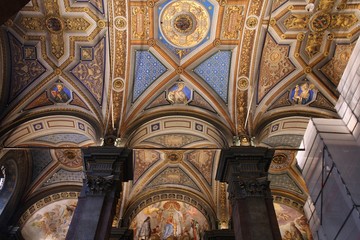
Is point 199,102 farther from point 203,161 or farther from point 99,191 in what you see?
point 99,191

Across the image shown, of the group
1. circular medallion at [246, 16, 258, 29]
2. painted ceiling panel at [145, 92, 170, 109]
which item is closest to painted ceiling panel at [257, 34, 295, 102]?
circular medallion at [246, 16, 258, 29]

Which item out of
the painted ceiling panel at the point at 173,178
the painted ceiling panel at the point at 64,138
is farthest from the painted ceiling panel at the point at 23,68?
the painted ceiling panel at the point at 173,178

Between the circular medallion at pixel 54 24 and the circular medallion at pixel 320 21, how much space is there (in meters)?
8.03

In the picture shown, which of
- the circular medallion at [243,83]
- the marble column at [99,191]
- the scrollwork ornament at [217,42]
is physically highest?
the scrollwork ornament at [217,42]

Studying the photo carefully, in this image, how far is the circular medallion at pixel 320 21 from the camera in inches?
430

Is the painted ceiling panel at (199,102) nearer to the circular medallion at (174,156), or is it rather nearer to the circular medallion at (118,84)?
the circular medallion at (118,84)

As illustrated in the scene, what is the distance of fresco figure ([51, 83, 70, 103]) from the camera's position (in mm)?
11648

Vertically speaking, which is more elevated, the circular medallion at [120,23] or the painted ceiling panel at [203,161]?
the circular medallion at [120,23]

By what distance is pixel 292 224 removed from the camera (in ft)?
48.7

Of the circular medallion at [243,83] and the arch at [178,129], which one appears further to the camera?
the circular medallion at [243,83]

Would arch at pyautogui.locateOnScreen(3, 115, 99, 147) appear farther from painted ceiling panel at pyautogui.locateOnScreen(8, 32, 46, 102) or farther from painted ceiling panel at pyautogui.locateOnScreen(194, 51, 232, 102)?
painted ceiling panel at pyautogui.locateOnScreen(194, 51, 232, 102)

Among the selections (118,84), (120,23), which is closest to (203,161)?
(118,84)

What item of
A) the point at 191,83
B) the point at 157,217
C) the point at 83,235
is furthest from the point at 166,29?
the point at 157,217

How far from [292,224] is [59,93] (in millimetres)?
10798
